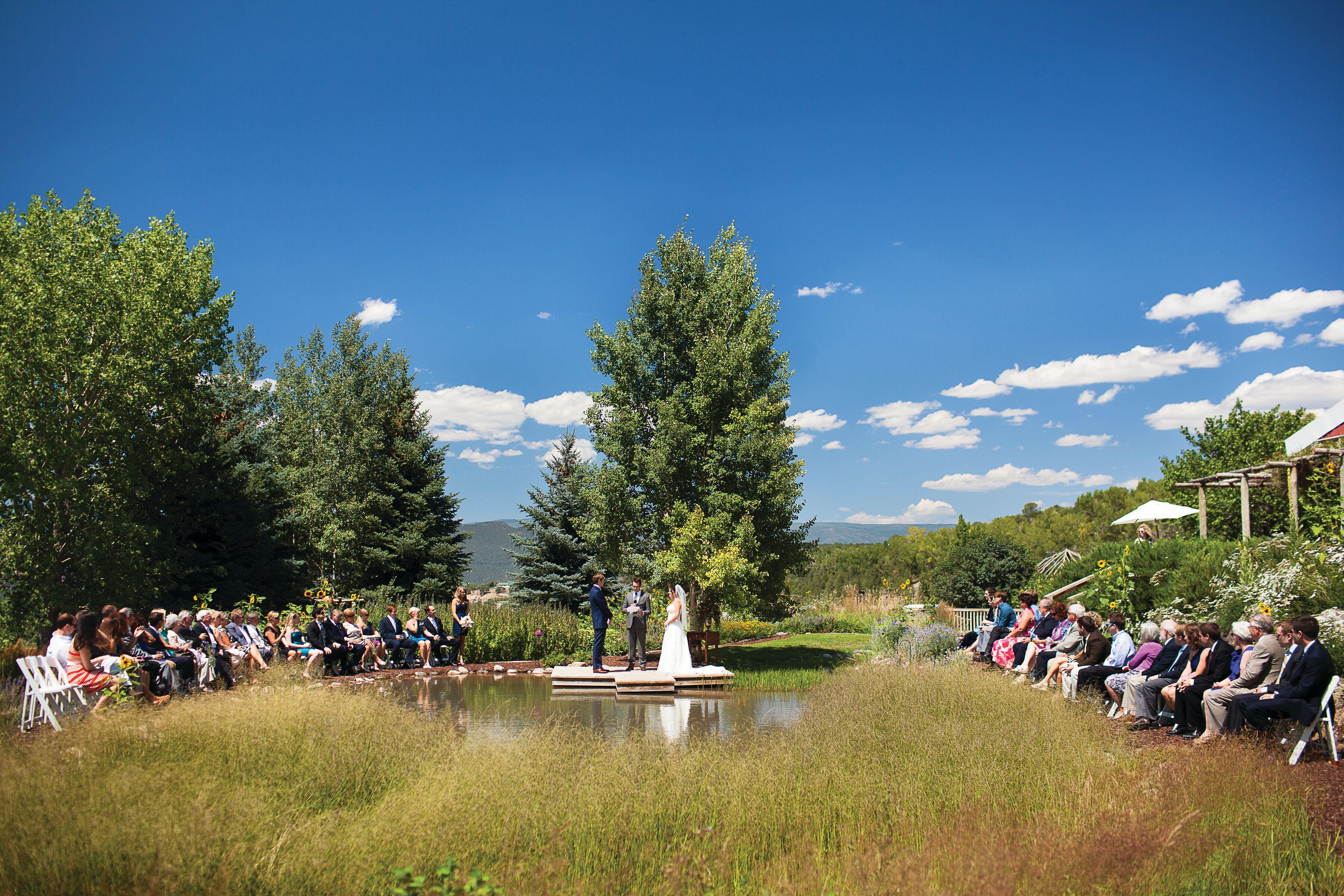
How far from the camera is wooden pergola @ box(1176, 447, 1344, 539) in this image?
13.3 m

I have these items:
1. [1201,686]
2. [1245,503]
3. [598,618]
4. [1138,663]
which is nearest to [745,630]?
[598,618]

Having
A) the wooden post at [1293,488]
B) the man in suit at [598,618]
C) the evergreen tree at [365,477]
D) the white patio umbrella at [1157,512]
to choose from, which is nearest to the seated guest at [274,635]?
the man in suit at [598,618]

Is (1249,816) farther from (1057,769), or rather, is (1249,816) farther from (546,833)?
(546,833)

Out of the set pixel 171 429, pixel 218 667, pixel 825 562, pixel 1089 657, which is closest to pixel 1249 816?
pixel 1089 657

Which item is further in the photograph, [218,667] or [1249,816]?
Result: [218,667]

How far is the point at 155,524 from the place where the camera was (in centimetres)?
1980

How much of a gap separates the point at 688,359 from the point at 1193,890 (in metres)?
15.2

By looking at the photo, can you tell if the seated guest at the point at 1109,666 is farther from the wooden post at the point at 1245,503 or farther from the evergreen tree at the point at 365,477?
the evergreen tree at the point at 365,477

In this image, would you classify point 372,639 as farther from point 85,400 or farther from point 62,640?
point 85,400

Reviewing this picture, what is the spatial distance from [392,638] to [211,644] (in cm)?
488

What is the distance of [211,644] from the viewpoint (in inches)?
433

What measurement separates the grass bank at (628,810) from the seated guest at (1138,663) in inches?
107

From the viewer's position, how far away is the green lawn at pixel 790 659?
47.8 feet

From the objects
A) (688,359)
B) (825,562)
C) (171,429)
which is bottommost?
(825,562)
